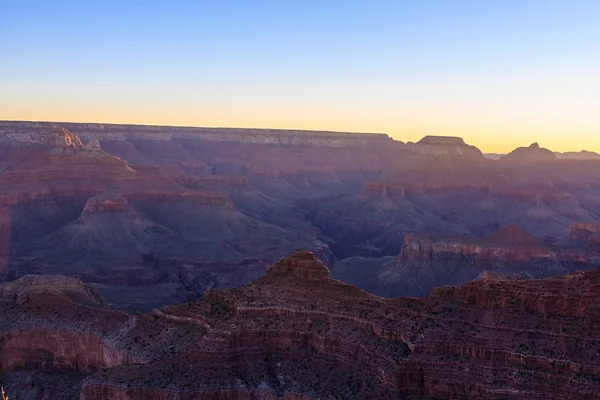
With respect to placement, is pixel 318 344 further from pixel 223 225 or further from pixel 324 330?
pixel 223 225

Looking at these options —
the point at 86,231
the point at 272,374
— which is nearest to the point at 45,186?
the point at 86,231

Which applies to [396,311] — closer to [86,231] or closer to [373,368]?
[373,368]

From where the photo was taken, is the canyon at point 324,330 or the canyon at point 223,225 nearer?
the canyon at point 324,330

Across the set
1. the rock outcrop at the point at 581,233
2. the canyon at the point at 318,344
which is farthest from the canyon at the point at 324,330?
the rock outcrop at the point at 581,233

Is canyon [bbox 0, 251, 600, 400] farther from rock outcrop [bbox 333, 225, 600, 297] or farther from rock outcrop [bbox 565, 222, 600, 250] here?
rock outcrop [bbox 565, 222, 600, 250]

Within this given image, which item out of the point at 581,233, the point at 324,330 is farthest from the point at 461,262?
the point at 324,330

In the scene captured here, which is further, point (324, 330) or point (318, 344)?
point (324, 330)

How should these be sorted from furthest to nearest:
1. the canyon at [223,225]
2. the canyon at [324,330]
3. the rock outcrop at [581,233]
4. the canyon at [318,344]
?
1. the rock outcrop at [581,233]
2. the canyon at [223,225]
3. the canyon at [324,330]
4. the canyon at [318,344]

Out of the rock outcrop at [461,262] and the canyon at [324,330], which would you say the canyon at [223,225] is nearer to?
the rock outcrop at [461,262]

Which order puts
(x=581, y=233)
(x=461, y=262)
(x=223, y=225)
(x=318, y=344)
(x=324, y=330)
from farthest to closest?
1. (x=223, y=225)
2. (x=581, y=233)
3. (x=461, y=262)
4. (x=324, y=330)
5. (x=318, y=344)
